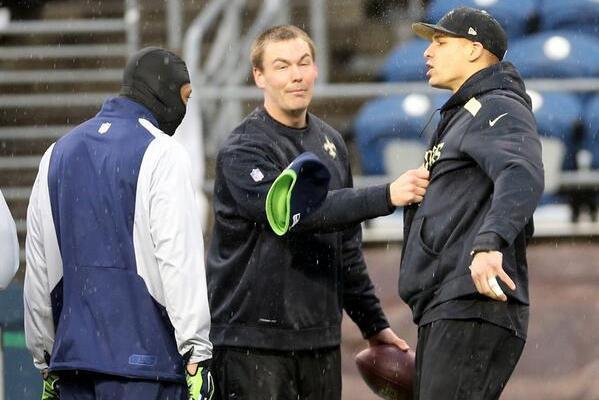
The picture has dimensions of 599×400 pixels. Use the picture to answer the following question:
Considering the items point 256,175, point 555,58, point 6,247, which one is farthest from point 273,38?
point 555,58

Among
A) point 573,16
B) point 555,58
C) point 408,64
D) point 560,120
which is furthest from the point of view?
point 573,16

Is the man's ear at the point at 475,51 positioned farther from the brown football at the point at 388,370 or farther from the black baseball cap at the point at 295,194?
the brown football at the point at 388,370

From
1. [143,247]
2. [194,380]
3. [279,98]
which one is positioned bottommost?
[194,380]

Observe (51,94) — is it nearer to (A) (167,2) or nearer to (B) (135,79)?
(A) (167,2)

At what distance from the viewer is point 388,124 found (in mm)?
11734

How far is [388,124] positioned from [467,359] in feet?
19.5

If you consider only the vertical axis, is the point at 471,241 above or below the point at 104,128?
below

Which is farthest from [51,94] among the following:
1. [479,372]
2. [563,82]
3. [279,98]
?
[479,372]

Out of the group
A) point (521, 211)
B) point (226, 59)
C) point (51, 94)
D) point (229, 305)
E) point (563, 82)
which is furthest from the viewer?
point (51, 94)

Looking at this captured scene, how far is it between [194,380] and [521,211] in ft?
4.17

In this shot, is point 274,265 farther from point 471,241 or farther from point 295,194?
point 471,241

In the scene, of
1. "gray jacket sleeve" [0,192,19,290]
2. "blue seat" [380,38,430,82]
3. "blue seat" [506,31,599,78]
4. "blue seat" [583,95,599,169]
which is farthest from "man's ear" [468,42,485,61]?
"blue seat" [380,38,430,82]

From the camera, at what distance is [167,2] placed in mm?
15297

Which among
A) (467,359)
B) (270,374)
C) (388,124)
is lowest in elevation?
(270,374)
